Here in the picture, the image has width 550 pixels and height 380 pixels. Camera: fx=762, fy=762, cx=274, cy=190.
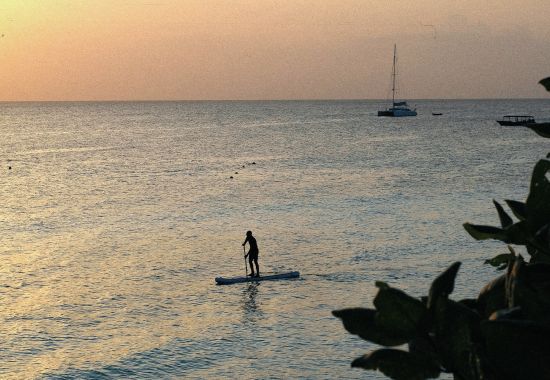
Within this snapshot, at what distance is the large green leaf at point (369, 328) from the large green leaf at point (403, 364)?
39mm

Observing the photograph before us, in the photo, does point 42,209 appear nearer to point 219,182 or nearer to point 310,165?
point 219,182

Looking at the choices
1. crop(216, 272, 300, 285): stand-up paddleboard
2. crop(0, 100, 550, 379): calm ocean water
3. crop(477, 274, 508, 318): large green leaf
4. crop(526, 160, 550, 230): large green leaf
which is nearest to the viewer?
crop(477, 274, 508, 318): large green leaf

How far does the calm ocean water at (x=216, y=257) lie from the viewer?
2331cm

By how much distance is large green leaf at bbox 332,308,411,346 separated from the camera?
230cm

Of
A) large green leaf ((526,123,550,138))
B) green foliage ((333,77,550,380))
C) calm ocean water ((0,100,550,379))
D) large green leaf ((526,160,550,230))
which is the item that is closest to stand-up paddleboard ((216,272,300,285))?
calm ocean water ((0,100,550,379))

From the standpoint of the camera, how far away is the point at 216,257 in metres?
37.9

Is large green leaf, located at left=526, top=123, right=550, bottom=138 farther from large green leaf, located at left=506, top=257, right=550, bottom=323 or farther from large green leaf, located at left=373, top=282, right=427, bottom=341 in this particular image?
large green leaf, located at left=373, top=282, right=427, bottom=341

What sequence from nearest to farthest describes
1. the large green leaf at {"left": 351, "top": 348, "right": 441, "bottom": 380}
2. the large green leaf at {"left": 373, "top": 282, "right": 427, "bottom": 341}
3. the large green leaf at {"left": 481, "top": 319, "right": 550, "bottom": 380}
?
the large green leaf at {"left": 481, "top": 319, "right": 550, "bottom": 380}, the large green leaf at {"left": 373, "top": 282, "right": 427, "bottom": 341}, the large green leaf at {"left": 351, "top": 348, "right": 441, "bottom": 380}

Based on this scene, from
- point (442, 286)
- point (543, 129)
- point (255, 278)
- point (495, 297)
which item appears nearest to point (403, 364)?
point (442, 286)

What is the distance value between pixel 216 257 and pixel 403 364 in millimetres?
35786

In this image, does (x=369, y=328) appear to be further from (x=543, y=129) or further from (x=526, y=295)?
(x=543, y=129)

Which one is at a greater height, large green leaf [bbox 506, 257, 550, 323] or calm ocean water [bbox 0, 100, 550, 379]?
large green leaf [bbox 506, 257, 550, 323]

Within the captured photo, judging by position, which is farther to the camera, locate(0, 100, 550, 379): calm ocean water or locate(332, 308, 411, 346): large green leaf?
locate(0, 100, 550, 379): calm ocean water

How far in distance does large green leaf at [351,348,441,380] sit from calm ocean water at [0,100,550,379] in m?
19.4
